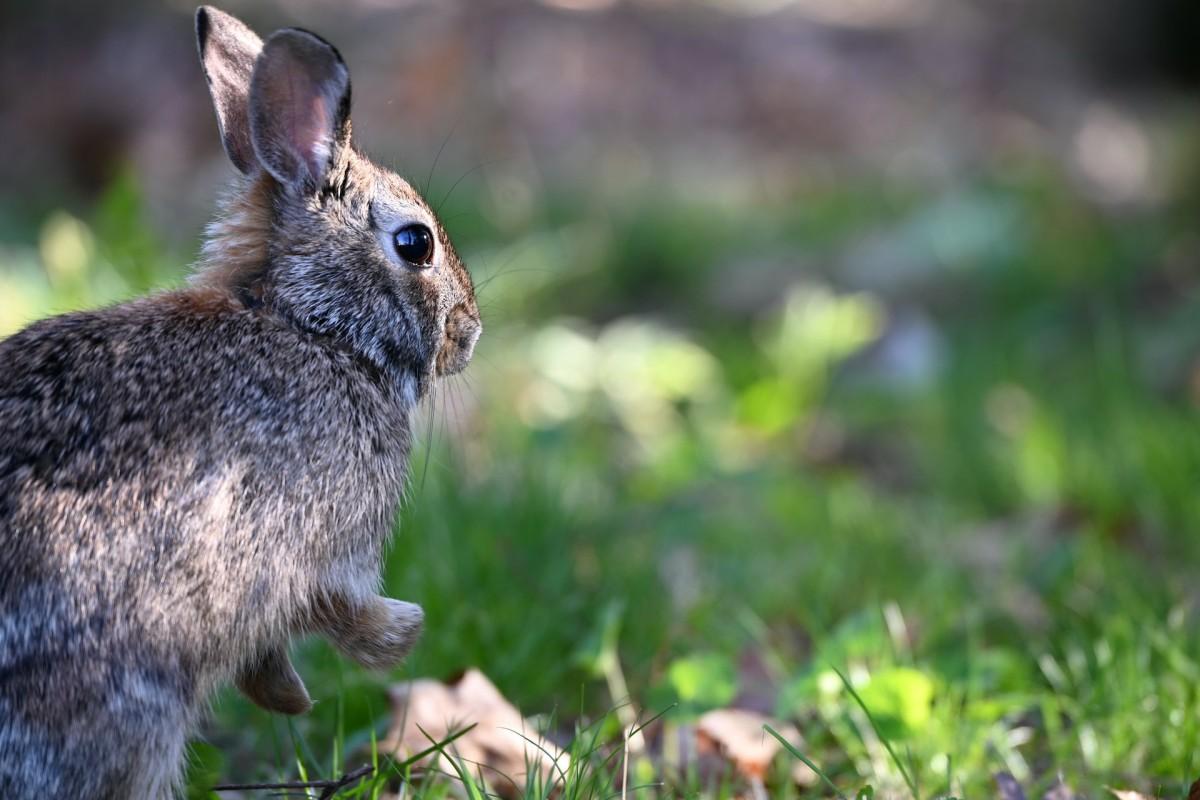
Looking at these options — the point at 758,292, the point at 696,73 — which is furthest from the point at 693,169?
the point at 758,292

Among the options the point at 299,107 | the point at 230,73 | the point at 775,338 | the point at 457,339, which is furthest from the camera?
the point at 775,338

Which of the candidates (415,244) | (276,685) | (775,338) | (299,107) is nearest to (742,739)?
(276,685)

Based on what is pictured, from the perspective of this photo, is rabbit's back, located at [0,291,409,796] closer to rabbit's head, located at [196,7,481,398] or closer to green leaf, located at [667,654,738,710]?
rabbit's head, located at [196,7,481,398]

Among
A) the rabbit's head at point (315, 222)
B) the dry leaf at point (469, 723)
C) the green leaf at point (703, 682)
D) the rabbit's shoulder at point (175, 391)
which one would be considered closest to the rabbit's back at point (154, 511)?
the rabbit's shoulder at point (175, 391)

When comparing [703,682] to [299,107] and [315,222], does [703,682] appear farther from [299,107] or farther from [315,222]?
[299,107]

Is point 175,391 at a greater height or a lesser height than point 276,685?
greater

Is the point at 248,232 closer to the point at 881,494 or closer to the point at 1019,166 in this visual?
the point at 881,494
